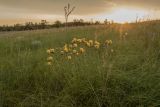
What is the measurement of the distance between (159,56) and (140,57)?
0.38 meters

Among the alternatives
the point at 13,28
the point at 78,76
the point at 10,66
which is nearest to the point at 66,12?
the point at 10,66

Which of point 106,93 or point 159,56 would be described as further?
point 159,56

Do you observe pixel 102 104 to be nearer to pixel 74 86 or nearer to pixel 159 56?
pixel 74 86

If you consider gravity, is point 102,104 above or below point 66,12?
below

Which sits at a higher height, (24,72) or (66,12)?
(66,12)

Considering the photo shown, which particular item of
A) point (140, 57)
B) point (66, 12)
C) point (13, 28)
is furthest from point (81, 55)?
point (13, 28)

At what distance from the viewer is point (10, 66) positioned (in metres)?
5.16

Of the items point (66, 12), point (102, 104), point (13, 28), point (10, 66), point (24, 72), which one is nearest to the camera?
point (102, 104)

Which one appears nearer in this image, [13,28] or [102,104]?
[102,104]

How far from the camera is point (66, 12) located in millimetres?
6918

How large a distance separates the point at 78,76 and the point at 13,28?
2429cm

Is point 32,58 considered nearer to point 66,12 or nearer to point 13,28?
point 66,12

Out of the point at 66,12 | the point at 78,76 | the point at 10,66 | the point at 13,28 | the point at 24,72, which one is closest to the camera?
the point at 78,76

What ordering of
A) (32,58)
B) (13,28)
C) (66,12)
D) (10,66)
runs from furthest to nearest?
(13,28) → (66,12) → (32,58) → (10,66)
